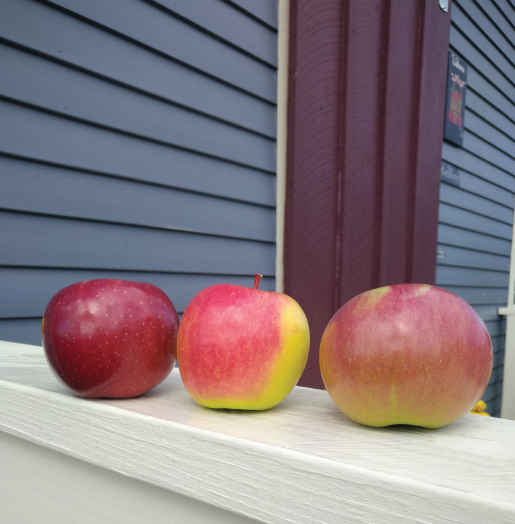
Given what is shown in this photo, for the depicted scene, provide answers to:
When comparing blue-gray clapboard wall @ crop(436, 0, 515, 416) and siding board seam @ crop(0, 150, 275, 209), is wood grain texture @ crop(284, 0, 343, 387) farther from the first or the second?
blue-gray clapboard wall @ crop(436, 0, 515, 416)

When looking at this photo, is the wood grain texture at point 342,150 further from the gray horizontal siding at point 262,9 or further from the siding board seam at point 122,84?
the siding board seam at point 122,84

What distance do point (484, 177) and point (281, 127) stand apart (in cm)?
284

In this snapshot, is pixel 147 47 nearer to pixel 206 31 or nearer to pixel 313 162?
pixel 206 31

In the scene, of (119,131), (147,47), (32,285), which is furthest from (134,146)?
(32,285)

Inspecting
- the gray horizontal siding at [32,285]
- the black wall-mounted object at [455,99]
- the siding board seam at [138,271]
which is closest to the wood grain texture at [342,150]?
the siding board seam at [138,271]

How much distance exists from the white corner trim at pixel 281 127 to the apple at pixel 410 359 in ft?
5.42

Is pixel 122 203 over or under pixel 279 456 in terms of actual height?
over

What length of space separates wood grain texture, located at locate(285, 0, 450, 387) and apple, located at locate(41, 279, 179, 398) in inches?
58.8

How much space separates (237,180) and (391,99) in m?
0.95

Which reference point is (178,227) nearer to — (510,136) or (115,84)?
(115,84)

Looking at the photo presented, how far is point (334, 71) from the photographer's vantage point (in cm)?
209

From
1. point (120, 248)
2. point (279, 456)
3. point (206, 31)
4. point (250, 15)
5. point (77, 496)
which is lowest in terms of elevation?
point (77, 496)

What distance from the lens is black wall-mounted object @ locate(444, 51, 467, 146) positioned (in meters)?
3.38

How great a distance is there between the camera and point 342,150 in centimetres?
212
